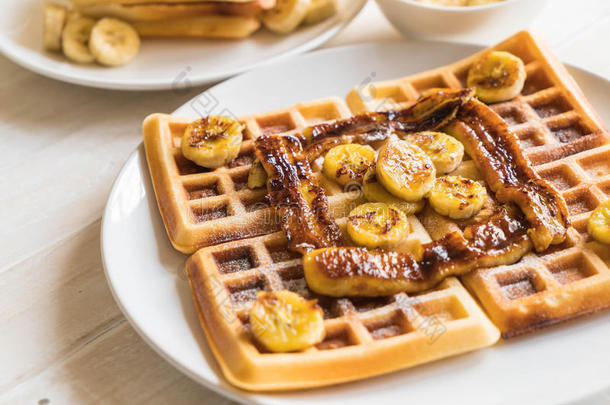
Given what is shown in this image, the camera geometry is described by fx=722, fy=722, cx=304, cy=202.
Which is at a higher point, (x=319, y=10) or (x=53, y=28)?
(x=319, y=10)

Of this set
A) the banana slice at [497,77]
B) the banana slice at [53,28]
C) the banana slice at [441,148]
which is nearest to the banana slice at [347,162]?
the banana slice at [441,148]

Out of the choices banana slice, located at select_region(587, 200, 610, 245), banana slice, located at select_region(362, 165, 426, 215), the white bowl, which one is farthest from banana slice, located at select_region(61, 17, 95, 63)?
banana slice, located at select_region(587, 200, 610, 245)

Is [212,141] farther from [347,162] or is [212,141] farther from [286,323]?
[286,323]

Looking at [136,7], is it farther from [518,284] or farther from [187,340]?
[518,284]

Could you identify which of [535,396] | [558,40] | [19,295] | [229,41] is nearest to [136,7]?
[229,41]

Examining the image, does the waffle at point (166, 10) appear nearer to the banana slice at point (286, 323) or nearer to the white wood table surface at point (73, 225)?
the white wood table surface at point (73, 225)

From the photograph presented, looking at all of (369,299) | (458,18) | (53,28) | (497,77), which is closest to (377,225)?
(369,299)
